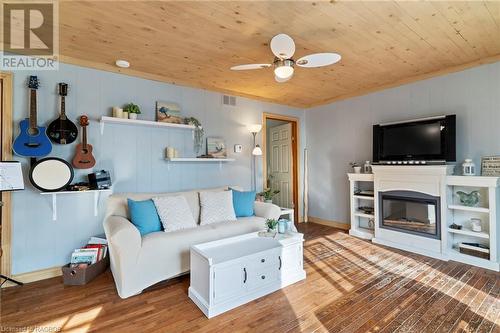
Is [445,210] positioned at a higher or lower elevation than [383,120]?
lower

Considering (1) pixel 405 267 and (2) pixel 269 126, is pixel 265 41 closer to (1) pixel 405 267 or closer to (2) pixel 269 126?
(1) pixel 405 267

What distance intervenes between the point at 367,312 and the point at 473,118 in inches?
110

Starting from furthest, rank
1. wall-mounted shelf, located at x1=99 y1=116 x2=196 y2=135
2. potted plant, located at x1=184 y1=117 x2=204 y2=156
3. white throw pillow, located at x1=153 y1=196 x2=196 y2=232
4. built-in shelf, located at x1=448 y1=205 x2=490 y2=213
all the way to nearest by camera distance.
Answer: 1. potted plant, located at x1=184 y1=117 x2=204 y2=156
2. wall-mounted shelf, located at x1=99 y1=116 x2=196 y2=135
3. built-in shelf, located at x1=448 y1=205 x2=490 y2=213
4. white throw pillow, located at x1=153 y1=196 x2=196 y2=232

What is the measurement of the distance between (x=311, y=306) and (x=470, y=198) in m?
2.48

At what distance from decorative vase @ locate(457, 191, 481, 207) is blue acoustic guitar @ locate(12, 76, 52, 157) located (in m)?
4.77

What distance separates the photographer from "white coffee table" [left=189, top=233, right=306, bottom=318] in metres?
1.96

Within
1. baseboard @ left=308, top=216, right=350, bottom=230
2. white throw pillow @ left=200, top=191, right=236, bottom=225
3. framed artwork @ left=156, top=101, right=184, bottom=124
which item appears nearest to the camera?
Result: white throw pillow @ left=200, top=191, right=236, bottom=225

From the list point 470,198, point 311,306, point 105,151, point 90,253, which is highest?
point 105,151

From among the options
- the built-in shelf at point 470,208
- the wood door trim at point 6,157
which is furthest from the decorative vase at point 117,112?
the built-in shelf at point 470,208

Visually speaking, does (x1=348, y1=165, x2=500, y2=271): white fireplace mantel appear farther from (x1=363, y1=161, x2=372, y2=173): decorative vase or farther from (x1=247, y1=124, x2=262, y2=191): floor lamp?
(x1=247, y1=124, x2=262, y2=191): floor lamp

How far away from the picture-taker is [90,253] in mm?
2660

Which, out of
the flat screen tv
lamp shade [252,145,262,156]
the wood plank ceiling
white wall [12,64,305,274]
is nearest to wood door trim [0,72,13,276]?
white wall [12,64,305,274]

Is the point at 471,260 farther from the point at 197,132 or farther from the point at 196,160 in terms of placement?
the point at 197,132

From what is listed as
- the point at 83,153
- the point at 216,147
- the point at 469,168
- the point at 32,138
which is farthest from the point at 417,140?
the point at 32,138
